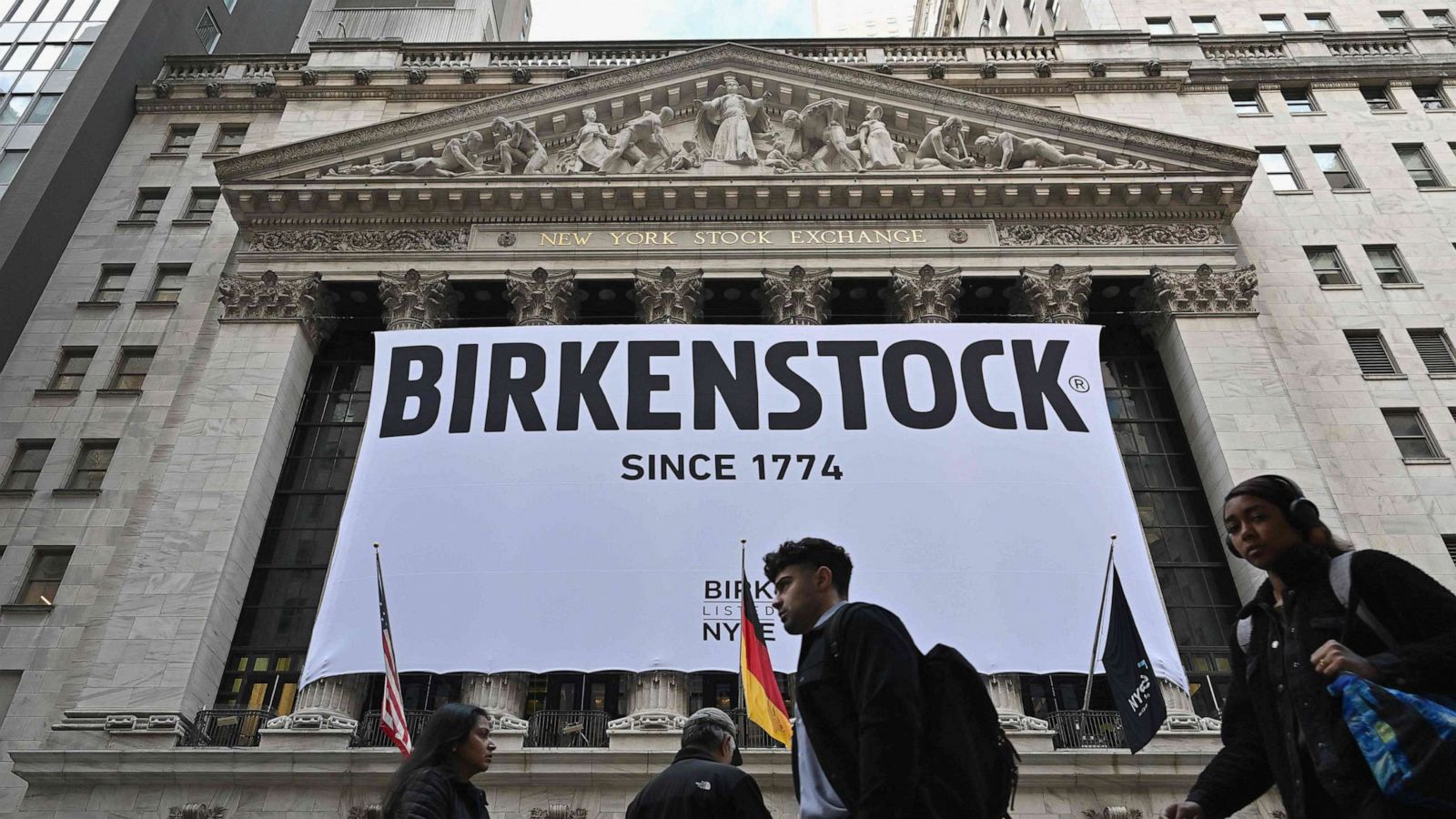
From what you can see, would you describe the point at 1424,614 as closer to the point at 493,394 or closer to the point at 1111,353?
the point at 493,394

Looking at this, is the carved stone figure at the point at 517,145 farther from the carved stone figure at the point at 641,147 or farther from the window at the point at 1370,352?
the window at the point at 1370,352

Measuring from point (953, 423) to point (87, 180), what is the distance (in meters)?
27.4

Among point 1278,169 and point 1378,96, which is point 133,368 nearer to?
point 1278,169

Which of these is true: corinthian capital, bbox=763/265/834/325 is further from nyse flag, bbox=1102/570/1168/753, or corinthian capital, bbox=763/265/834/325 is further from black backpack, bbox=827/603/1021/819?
black backpack, bbox=827/603/1021/819

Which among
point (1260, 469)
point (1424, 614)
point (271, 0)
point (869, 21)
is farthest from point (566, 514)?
point (869, 21)

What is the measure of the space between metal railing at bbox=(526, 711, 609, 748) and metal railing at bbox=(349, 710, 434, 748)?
2.18 metres

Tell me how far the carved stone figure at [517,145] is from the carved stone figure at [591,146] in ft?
3.38

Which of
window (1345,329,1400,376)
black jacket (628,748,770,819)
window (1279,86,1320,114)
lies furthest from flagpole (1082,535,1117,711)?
window (1279,86,1320,114)

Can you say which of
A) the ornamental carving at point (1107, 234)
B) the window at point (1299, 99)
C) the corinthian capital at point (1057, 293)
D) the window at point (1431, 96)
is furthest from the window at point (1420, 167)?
the corinthian capital at point (1057, 293)

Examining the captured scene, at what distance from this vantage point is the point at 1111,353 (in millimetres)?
28750

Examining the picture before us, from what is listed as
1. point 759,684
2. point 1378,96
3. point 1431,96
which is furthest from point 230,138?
point 1431,96

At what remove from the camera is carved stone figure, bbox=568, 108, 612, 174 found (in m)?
29.5

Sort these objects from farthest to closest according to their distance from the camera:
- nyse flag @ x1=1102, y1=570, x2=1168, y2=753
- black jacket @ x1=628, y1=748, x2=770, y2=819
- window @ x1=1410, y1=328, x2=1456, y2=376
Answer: window @ x1=1410, y1=328, x2=1456, y2=376, nyse flag @ x1=1102, y1=570, x2=1168, y2=753, black jacket @ x1=628, y1=748, x2=770, y2=819

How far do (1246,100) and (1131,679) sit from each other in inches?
976
